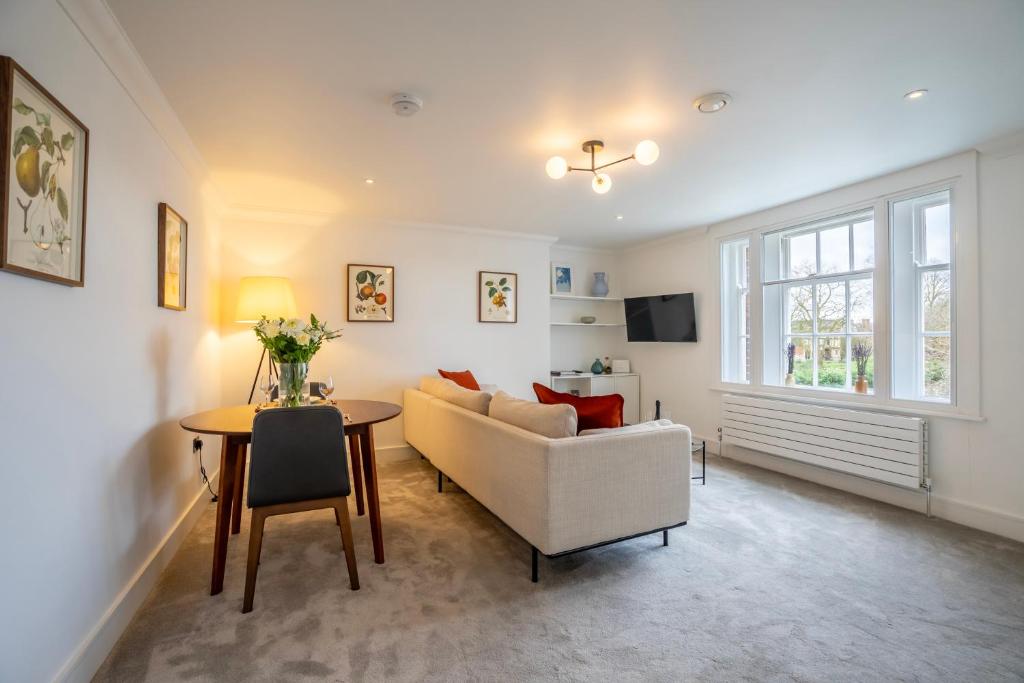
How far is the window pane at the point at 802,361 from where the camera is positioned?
4.05 metres

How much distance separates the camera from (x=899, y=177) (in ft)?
10.8

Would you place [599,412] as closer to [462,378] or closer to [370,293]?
[462,378]

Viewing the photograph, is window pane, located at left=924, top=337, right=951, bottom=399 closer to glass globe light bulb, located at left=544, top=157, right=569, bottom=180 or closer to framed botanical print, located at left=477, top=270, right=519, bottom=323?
glass globe light bulb, located at left=544, top=157, right=569, bottom=180

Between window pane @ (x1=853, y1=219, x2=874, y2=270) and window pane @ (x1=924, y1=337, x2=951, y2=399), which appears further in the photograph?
window pane @ (x1=853, y1=219, x2=874, y2=270)

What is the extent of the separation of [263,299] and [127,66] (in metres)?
1.84

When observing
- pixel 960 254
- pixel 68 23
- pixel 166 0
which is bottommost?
pixel 960 254

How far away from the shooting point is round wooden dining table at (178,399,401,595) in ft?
7.02

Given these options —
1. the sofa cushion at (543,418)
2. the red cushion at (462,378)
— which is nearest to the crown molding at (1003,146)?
the sofa cushion at (543,418)

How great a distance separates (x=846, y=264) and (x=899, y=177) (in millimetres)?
714

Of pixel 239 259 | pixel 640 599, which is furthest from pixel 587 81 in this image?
pixel 239 259

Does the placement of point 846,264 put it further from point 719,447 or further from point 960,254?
point 719,447

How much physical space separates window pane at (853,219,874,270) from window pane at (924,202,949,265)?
33cm

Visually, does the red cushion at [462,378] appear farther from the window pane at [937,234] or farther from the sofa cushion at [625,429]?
the window pane at [937,234]

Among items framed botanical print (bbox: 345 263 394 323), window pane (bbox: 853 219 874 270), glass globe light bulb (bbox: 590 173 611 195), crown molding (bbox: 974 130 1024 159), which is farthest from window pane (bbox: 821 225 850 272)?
framed botanical print (bbox: 345 263 394 323)
